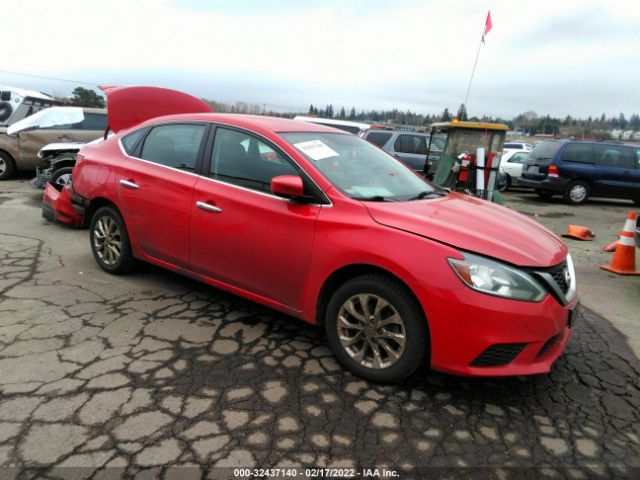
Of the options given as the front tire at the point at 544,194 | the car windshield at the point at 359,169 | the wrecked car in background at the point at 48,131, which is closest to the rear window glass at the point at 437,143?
the front tire at the point at 544,194

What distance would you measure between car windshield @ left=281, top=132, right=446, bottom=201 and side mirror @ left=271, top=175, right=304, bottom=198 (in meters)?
0.26

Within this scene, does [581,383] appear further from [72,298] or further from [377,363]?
[72,298]

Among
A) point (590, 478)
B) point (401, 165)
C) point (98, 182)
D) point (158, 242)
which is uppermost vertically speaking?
point (401, 165)

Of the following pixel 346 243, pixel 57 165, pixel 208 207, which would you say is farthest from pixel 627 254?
pixel 57 165

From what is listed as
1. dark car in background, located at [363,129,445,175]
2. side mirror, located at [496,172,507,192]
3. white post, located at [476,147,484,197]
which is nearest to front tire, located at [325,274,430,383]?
white post, located at [476,147,484,197]

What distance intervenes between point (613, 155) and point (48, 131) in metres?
13.8

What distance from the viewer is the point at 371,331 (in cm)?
290

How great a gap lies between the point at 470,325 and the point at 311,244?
1102 mm

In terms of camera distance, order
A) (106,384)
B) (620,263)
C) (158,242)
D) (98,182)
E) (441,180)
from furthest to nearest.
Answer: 1. (441,180)
2. (620,263)
3. (98,182)
4. (158,242)
5. (106,384)

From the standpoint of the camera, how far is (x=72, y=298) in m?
4.07

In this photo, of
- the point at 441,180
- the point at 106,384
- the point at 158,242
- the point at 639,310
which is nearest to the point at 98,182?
the point at 158,242

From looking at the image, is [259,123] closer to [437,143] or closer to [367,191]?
[367,191]

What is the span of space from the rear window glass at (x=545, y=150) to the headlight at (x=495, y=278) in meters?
10.9

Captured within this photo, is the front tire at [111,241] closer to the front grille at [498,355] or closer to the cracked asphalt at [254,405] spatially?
the cracked asphalt at [254,405]
